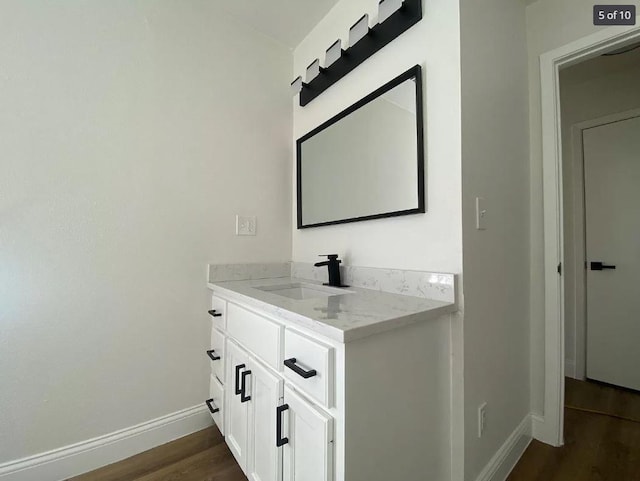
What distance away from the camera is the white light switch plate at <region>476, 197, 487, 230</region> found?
43.2 inches

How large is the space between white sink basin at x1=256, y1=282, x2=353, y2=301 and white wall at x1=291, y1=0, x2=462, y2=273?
0.65 ft

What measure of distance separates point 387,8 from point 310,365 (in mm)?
1491

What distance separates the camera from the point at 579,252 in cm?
219

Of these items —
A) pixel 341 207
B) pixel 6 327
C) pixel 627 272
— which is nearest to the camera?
pixel 6 327

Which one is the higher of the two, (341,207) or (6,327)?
(341,207)

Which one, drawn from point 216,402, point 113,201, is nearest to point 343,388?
point 216,402

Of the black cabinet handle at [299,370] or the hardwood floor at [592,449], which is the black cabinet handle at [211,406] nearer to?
the black cabinet handle at [299,370]

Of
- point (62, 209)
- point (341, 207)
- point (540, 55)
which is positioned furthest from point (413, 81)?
point (62, 209)

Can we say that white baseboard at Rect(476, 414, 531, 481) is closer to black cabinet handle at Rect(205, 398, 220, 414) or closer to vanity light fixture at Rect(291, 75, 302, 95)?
black cabinet handle at Rect(205, 398, 220, 414)

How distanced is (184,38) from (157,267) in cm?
128

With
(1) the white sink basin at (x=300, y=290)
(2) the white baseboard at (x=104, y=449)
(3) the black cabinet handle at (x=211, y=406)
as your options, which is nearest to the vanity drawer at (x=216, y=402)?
(3) the black cabinet handle at (x=211, y=406)

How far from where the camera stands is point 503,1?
4.36ft

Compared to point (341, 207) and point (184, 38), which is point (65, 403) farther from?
point (184, 38)

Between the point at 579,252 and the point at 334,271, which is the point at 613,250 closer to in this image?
the point at 579,252
